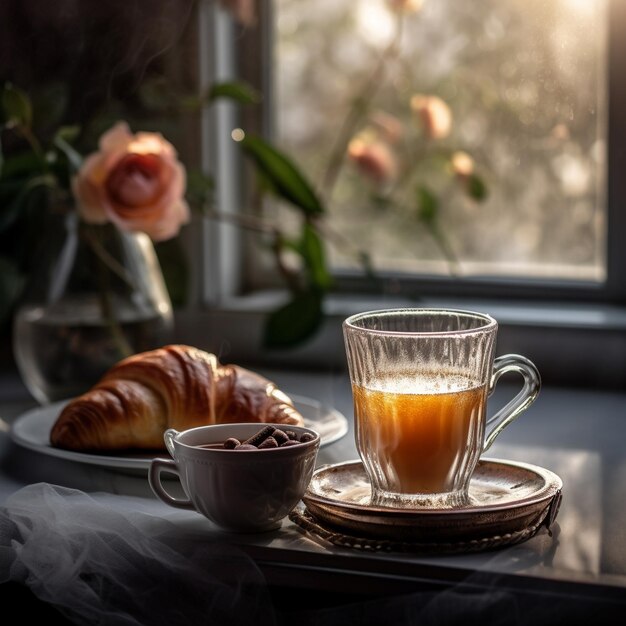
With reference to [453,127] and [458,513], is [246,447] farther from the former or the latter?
[453,127]

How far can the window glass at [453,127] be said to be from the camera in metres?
1.36

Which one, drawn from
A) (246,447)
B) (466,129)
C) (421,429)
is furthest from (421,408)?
(466,129)

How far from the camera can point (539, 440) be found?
1.05m

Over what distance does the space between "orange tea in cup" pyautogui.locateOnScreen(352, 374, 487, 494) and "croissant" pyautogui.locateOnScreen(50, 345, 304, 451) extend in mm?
153

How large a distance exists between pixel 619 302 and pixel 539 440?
382 millimetres

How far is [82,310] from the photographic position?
3.77 ft

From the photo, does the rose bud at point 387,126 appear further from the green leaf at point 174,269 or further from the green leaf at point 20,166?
the green leaf at point 20,166

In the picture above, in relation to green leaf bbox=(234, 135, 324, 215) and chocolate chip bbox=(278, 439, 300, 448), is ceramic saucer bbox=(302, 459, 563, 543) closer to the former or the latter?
chocolate chip bbox=(278, 439, 300, 448)

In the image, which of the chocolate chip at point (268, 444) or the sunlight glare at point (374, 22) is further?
the sunlight glare at point (374, 22)

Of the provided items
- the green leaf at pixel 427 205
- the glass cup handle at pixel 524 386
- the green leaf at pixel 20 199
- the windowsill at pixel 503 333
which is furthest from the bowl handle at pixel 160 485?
the green leaf at pixel 427 205

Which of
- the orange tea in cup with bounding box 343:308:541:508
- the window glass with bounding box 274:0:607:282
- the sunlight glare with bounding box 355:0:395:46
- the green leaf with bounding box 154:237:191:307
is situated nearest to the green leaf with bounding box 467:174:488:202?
the window glass with bounding box 274:0:607:282

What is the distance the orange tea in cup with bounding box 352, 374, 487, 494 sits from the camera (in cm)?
77

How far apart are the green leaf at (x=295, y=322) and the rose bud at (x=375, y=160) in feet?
0.68

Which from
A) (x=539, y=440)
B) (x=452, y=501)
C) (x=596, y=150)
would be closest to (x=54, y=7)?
(x=596, y=150)
